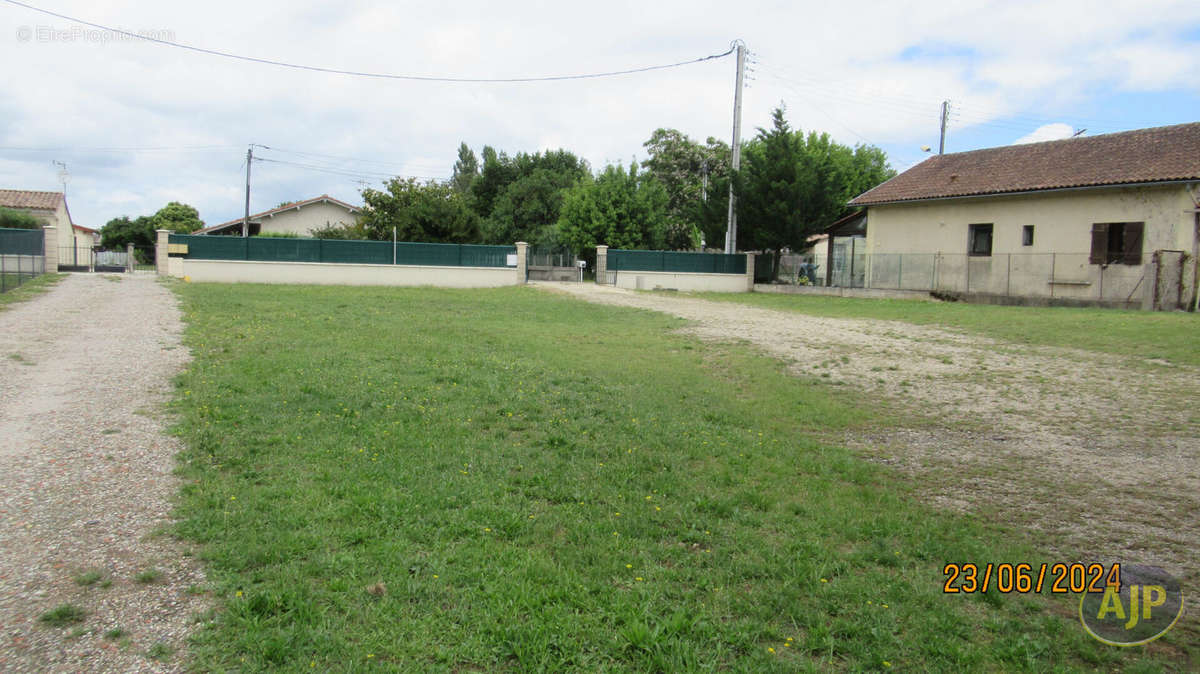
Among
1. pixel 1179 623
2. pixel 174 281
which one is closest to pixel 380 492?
pixel 1179 623

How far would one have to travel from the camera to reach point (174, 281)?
28484mm

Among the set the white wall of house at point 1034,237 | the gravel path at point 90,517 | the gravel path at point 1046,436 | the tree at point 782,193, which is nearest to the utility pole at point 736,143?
the tree at point 782,193

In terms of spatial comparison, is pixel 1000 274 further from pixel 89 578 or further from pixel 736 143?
pixel 89 578

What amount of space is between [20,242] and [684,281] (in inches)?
1161

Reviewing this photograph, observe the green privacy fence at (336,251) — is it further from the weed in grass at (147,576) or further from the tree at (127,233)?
the tree at (127,233)

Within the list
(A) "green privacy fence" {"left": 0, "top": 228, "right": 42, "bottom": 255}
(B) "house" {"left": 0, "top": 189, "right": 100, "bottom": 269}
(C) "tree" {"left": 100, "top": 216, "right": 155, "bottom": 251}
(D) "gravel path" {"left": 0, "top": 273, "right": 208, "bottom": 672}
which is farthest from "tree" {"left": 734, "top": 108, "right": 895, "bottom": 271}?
(C) "tree" {"left": 100, "top": 216, "right": 155, "bottom": 251}

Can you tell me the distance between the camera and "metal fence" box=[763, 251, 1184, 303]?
77.9ft

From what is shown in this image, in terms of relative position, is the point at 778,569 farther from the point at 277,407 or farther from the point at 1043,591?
the point at 277,407

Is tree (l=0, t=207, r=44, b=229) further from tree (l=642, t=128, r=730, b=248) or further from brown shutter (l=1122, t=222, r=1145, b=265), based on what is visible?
brown shutter (l=1122, t=222, r=1145, b=265)

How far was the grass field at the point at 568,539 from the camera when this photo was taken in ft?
10.3

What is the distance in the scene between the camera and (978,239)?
29.7m

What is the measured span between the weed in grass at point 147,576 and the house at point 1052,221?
27.4 meters

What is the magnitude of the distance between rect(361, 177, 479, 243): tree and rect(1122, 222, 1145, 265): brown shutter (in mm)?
31639

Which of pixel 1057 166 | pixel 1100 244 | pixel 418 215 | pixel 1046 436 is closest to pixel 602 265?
pixel 418 215
